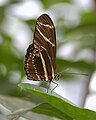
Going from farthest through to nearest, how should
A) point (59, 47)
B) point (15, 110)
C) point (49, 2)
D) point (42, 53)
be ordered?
point (49, 2), point (59, 47), point (42, 53), point (15, 110)

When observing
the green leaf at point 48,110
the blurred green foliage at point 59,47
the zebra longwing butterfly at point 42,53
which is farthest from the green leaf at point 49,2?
the green leaf at point 48,110

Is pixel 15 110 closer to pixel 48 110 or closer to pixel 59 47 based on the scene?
pixel 48 110

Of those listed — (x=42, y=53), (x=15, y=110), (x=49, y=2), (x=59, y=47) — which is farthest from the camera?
(x=49, y=2)

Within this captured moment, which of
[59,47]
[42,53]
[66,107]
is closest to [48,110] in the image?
[66,107]

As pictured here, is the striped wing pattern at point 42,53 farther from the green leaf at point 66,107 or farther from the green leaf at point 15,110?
the green leaf at point 66,107

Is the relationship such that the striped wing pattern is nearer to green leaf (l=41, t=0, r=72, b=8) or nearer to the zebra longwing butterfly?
the zebra longwing butterfly

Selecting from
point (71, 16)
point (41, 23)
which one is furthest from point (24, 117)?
point (71, 16)

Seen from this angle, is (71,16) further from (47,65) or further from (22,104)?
(22,104)

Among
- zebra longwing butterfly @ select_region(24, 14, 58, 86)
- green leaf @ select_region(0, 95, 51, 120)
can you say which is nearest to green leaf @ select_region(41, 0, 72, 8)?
zebra longwing butterfly @ select_region(24, 14, 58, 86)

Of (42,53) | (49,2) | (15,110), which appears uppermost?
(49,2)

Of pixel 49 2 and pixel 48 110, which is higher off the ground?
pixel 49 2

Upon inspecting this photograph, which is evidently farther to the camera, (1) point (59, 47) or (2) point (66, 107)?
(1) point (59, 47)
